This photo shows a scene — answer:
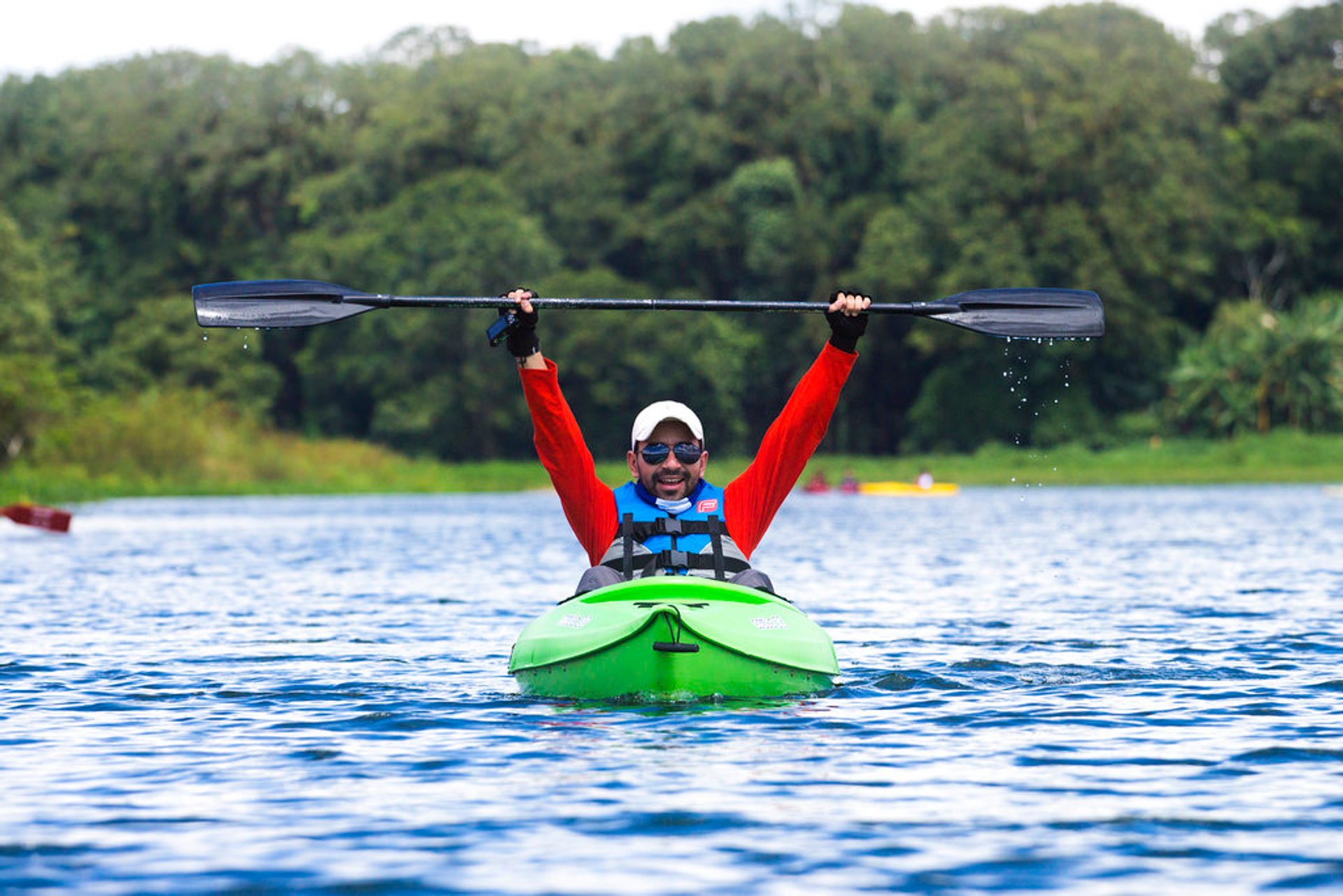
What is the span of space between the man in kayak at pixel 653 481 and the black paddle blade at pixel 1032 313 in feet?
4.51

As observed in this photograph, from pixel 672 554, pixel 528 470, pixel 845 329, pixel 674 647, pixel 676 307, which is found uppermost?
pixel 676 307

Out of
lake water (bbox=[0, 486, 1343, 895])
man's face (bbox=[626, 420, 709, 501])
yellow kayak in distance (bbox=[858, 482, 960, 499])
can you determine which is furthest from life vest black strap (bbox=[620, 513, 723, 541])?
yellow kayak in distance (bbox=[858, 482, 960, 499])

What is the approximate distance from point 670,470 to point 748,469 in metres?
0.42

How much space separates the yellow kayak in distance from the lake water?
76.7 feet

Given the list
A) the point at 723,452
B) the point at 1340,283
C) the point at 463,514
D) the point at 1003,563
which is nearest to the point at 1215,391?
the point at 1340,283

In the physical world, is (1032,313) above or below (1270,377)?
above

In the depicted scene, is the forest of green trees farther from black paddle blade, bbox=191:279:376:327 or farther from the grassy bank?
black paddle blade, bbox=191:279:376:327

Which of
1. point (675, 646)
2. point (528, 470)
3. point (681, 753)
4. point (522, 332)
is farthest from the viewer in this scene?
point (528, 470)

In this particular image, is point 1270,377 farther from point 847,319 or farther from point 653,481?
point 653,481

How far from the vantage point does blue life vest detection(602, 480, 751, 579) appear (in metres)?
7.87

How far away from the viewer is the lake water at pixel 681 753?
491cm

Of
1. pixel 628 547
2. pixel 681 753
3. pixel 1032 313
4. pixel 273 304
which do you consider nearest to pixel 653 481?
pixel 628 547

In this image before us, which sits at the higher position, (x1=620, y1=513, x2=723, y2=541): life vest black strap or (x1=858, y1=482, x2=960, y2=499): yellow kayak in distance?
(x1=620, y1=513, x2=723, y2=541): life vest black strap

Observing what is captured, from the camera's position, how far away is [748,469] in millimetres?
8141
